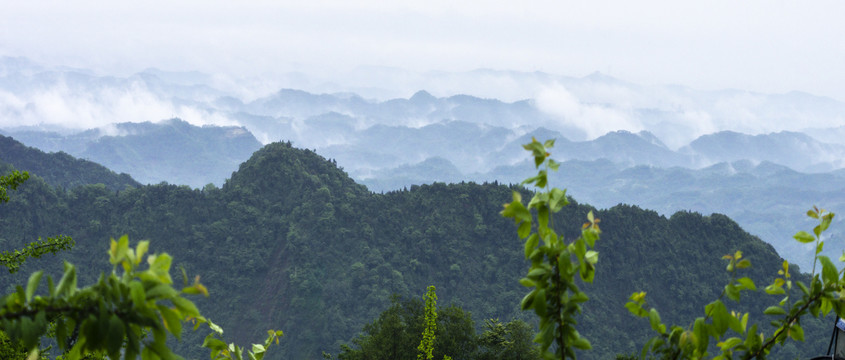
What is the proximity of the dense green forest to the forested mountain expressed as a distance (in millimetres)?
27696

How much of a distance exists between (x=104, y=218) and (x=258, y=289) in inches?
807

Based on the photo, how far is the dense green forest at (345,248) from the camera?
59.5 meters

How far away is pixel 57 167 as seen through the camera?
321 ft

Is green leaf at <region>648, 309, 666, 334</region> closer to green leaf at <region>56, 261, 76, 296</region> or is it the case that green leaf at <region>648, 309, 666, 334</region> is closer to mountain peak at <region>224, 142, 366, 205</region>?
green leaf at <region>56, 261, 76, 296</region>

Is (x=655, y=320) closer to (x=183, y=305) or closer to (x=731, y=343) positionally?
(x=731, y=343)

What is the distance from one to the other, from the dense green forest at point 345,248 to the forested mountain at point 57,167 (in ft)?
90.9

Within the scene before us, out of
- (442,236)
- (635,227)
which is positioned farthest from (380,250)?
(635,227)

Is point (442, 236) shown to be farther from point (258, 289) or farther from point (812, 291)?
point (812, 291)

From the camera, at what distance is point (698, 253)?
6619 cm

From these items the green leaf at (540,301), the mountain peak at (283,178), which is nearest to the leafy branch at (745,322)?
the green leaf at (540,301)

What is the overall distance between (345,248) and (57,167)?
59720 millimetres

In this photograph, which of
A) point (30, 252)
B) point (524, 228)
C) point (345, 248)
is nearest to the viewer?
point (524, 228)

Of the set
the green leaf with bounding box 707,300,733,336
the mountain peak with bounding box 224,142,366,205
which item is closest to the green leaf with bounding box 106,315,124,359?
the green leaf with bounding box 707,300,733,336

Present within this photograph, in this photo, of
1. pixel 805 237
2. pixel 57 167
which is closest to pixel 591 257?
pixel 805 237
